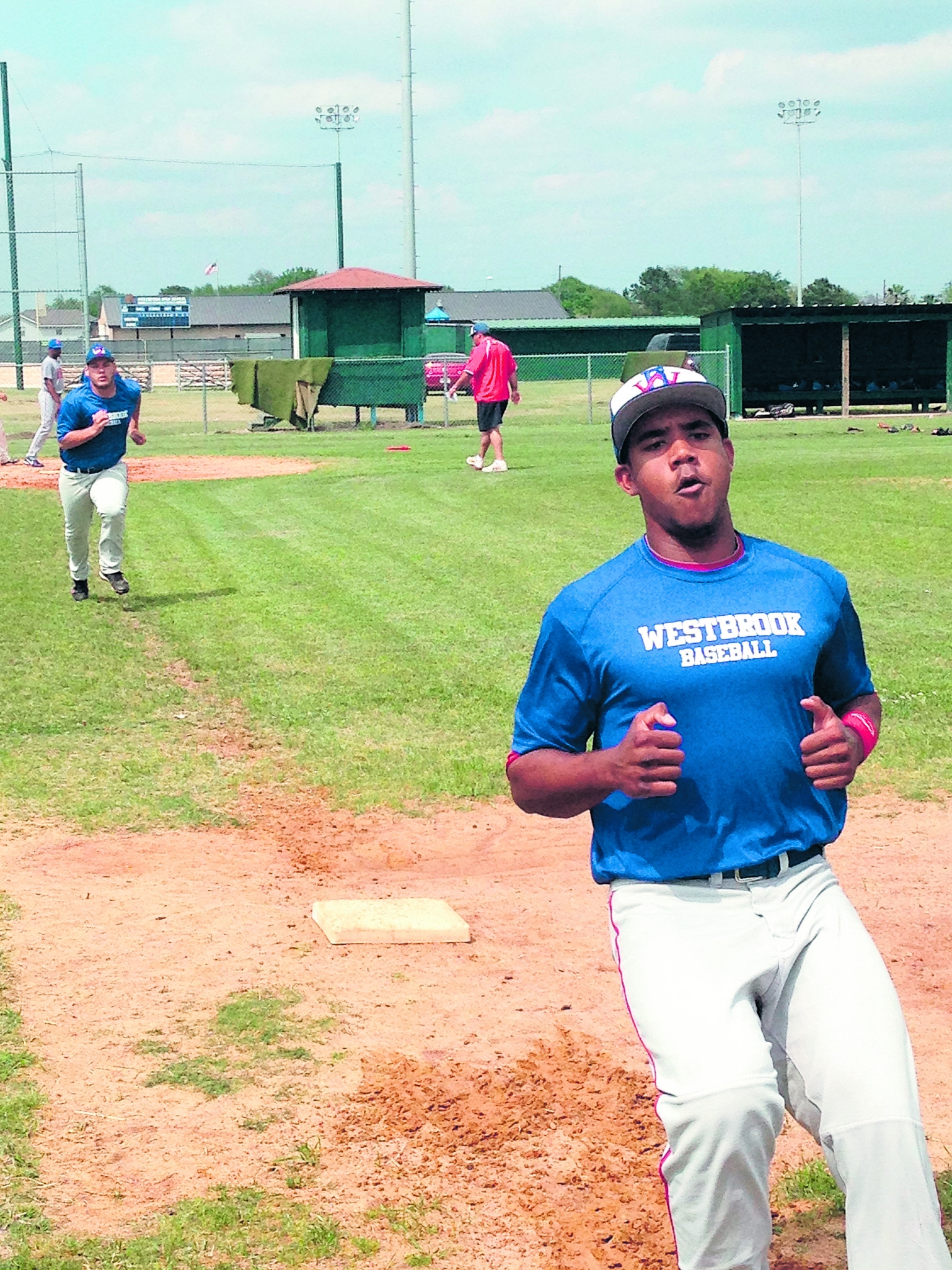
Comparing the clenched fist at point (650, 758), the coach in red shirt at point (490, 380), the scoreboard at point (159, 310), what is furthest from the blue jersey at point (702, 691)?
Result: the scoreboard at point (159, 310)

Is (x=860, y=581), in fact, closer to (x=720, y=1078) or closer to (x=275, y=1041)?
(x=275, y=1041)

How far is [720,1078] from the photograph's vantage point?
9.55 feet

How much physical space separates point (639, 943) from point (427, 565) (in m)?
12.0

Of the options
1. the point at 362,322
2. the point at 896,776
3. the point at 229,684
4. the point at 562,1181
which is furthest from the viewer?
the point at 362,322

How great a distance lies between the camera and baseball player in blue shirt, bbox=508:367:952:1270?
2902 millimetres

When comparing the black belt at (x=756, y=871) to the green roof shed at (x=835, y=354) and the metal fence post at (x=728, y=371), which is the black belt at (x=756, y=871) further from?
the green roof shed at (x=835, y=354)

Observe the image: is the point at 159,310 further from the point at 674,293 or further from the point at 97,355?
the point at 97,355

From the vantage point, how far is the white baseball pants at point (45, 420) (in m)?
25.2

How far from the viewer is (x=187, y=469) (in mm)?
25859

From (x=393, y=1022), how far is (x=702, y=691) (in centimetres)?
245

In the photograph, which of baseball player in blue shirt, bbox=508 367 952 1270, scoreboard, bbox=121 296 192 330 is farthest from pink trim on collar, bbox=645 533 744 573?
scoreboard, bbox=121 296 192 330

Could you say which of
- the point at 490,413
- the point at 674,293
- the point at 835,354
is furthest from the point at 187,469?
the point at 674,293

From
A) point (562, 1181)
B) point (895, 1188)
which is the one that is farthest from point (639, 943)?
point (562, 1181)

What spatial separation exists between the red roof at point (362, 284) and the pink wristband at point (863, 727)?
31562 millimetres
